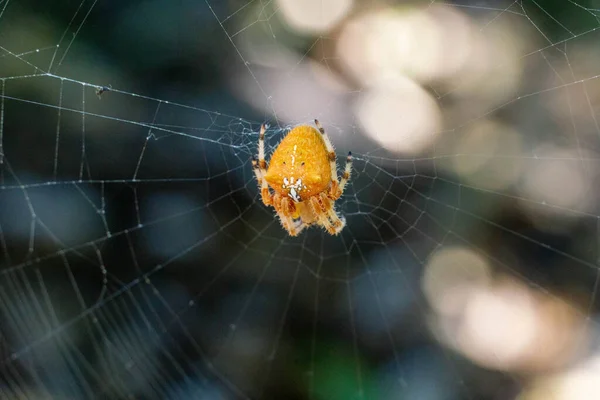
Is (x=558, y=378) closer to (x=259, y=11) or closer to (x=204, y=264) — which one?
(x=204, y=264)

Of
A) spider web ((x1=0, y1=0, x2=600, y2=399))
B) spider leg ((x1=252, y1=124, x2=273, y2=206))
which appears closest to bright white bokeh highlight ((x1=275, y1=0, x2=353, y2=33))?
spider web ((x1=0, y1=0, x2=600, y2=399))

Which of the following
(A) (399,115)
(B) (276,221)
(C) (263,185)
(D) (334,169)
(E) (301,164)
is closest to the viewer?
(E) (301,164)

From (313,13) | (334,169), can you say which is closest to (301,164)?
(334,169)

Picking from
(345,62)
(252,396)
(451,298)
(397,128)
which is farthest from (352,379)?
(345,62)

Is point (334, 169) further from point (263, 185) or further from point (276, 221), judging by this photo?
point (276, 221)

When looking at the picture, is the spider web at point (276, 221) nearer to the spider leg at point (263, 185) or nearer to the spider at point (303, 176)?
the spider leg at point (263, 185)

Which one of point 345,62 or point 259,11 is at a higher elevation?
point 259,11

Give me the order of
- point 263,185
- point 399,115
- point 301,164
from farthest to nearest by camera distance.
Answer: point 399,115 → point 263,185 → point 301,164

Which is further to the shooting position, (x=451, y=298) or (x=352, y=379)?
(x=451, y=298)
